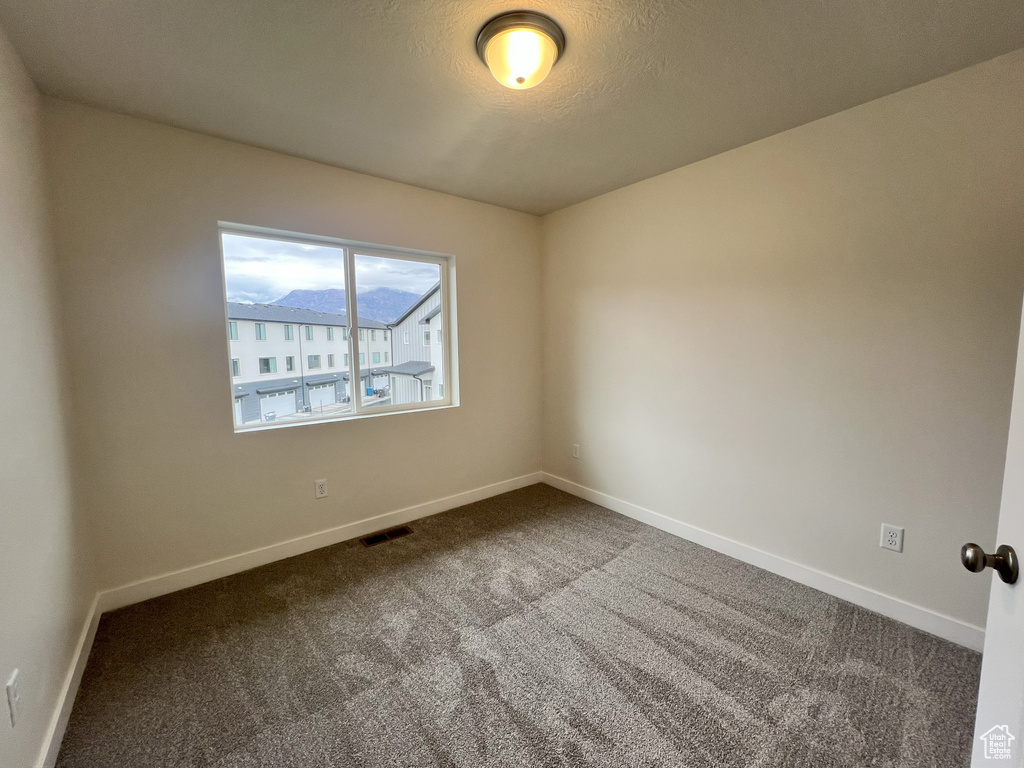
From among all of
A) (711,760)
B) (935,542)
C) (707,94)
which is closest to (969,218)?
(707,94)

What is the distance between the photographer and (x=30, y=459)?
4.56 ft

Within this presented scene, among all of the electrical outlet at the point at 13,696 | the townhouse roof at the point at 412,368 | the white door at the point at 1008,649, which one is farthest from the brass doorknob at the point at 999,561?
the townhouse roof at the point at 412,368

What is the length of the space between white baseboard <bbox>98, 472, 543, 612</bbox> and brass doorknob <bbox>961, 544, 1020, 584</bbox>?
2857 millimetres

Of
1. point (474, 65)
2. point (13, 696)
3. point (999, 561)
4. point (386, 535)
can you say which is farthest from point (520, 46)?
point (386, 535)

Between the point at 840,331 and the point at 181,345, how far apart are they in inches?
132

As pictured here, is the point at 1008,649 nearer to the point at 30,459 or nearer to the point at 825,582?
the point at 825,582

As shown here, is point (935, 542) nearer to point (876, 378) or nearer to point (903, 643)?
point (903, 643)

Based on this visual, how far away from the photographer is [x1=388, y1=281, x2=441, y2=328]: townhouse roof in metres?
3.11

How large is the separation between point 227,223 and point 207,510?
5.19ft

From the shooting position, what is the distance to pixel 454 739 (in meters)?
1.39

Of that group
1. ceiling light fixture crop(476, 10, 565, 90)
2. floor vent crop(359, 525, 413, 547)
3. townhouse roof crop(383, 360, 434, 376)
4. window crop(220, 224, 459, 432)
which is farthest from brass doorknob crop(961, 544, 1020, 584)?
townhouse roof crop(383, 360, 434, 376)

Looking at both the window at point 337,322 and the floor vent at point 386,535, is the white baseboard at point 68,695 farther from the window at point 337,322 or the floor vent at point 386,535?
the floor vent at point 386,535

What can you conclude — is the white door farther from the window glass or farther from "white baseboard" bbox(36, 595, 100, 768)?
the window glass

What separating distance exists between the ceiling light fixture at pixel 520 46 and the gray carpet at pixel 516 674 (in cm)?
231
